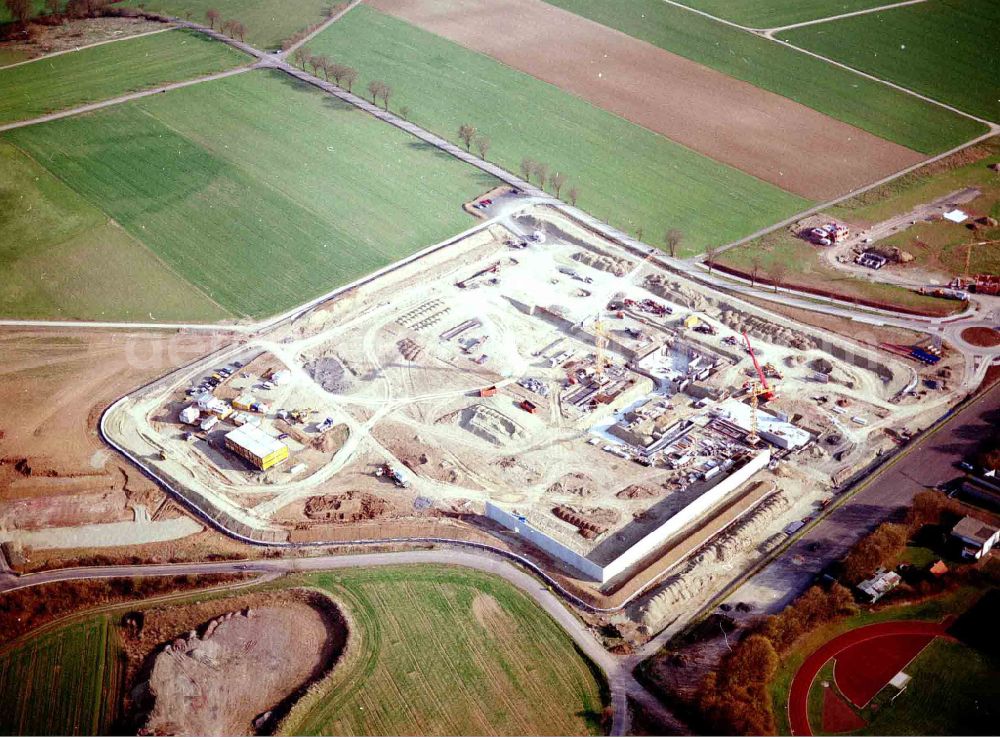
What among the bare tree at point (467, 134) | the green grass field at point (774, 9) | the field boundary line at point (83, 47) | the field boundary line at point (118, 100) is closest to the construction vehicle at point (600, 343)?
the bare tree at point (467, 134)

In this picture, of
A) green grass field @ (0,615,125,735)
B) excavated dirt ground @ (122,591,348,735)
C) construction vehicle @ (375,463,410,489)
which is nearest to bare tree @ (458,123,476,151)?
construction vehicle @ (375,463,410,489)

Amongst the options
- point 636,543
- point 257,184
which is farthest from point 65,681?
point 257,184

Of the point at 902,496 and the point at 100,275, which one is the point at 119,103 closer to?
the point at 100,275

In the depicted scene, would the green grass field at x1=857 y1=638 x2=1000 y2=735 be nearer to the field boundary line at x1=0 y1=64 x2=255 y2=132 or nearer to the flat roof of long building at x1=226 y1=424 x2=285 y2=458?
the flat roof of long building at x1=226 y1=424 x2=285 y2=458

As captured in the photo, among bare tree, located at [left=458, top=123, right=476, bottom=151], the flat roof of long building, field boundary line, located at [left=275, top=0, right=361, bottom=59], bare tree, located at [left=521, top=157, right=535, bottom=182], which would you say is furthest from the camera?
field boundary line, located at [left=275, top=0, right=361, bottom=59]

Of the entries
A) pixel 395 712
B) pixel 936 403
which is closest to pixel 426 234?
pixel 936 403
